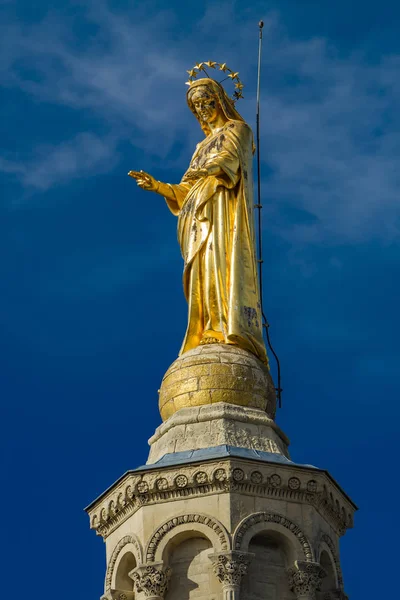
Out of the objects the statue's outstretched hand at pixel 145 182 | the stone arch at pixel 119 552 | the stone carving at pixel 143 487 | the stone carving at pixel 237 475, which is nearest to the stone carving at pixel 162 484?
the stone carving at pixel 143 487

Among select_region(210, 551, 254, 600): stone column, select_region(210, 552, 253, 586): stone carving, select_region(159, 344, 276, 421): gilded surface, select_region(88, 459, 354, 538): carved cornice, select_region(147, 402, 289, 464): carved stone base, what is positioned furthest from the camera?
select_region(159, 344, 276, 421): gilded surface

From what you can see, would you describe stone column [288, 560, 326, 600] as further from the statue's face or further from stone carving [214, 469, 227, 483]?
the statue's face

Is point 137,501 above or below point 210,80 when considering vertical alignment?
below

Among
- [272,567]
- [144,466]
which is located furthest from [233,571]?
[144,466]

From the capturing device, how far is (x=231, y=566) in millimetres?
19891

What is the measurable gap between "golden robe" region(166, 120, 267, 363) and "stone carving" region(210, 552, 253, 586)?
3.90 m

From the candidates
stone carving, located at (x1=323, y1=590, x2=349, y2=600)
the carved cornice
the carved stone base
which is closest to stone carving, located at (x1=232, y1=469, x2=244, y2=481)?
the carved cornice

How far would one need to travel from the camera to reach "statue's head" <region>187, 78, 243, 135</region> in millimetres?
25375

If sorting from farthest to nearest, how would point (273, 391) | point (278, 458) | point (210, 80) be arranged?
point (210, 80) → point (273, 391) → point (278, 458)

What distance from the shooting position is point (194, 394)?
22156 millimetres

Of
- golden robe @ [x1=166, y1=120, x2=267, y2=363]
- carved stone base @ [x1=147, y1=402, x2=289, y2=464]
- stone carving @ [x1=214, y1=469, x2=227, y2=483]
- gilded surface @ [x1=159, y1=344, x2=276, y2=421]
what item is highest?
golden robe @ [x1=166, y1=120, x2=267, y2=363]

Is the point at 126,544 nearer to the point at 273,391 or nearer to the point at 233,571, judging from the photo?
the point at 233,571

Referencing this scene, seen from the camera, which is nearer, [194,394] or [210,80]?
[194,394]

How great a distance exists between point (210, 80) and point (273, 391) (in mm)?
5898
